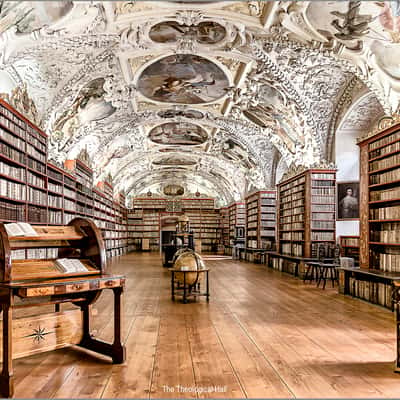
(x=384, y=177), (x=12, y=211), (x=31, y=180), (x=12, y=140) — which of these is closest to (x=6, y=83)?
(x=12, y=140)

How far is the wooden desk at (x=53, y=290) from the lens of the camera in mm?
4211

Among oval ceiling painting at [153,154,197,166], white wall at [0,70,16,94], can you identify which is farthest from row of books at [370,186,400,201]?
oval ceiling painting at [153,154,197,166]

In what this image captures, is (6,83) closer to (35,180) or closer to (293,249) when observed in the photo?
(35,180)

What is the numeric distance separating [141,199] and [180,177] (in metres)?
3.85

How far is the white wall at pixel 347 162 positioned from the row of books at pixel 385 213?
4636 millimetres

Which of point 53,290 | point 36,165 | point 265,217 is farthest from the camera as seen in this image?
point 265,217

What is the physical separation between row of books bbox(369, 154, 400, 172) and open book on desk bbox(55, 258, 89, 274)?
686 centimetres

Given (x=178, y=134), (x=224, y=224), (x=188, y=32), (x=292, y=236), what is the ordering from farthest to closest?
(x=224, y=224), (x=178, y=134), (x=292, y=236), (x=188, y=32)

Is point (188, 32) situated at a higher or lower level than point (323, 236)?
higher

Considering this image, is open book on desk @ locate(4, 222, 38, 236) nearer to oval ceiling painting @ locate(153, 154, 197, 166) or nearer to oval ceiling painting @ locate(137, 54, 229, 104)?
oval ceiling painting @ locate(137, 54, 229, 104)

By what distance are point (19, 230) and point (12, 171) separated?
5461 mm

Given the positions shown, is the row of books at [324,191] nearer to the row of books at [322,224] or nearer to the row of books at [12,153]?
the row of books at [322,224]

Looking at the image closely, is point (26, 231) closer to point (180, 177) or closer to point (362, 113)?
point (362, 113)

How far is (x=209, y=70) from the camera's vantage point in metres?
13.2
